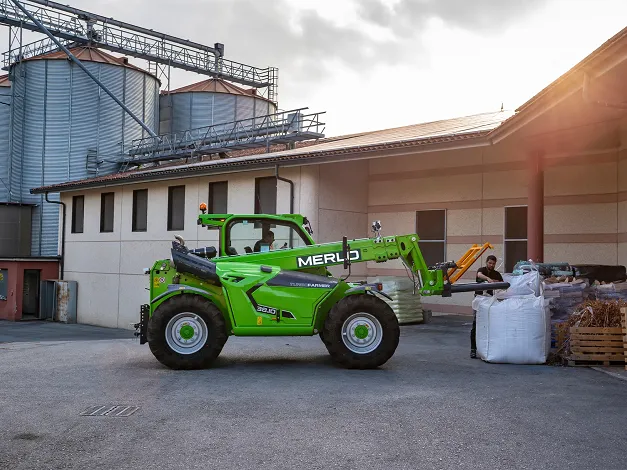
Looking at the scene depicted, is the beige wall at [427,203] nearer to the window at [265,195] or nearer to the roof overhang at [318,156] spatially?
the window at [265,195]

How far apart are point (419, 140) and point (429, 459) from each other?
11032 millimetres

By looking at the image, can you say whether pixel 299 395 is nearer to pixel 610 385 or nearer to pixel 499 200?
pixel 610 385

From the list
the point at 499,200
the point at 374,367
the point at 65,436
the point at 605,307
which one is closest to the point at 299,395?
A: the point at 374,367

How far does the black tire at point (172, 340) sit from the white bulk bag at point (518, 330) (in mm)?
3815

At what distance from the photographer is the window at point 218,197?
2259 centimetres

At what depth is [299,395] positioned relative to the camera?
789cm

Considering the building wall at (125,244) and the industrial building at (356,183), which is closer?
the industrial building at (356,183)

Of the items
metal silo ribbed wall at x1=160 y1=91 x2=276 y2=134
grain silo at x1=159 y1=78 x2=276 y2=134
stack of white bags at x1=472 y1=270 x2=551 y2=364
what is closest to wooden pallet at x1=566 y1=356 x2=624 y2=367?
stack of white bags at x1=472 y1=270 x2=551 y2=364

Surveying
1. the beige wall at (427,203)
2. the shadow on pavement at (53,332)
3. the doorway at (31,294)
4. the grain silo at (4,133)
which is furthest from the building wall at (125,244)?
the grain silo at (4,133)

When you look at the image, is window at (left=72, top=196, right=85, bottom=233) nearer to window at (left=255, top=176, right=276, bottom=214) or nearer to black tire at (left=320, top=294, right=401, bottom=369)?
window at (left=255, top=176, right=276, bottom=214)

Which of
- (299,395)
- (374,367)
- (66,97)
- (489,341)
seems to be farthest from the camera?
(66,97)

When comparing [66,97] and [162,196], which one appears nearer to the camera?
[162,196]

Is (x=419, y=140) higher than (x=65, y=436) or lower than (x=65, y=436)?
higher

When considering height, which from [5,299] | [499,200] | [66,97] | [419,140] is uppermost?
[66,97]
